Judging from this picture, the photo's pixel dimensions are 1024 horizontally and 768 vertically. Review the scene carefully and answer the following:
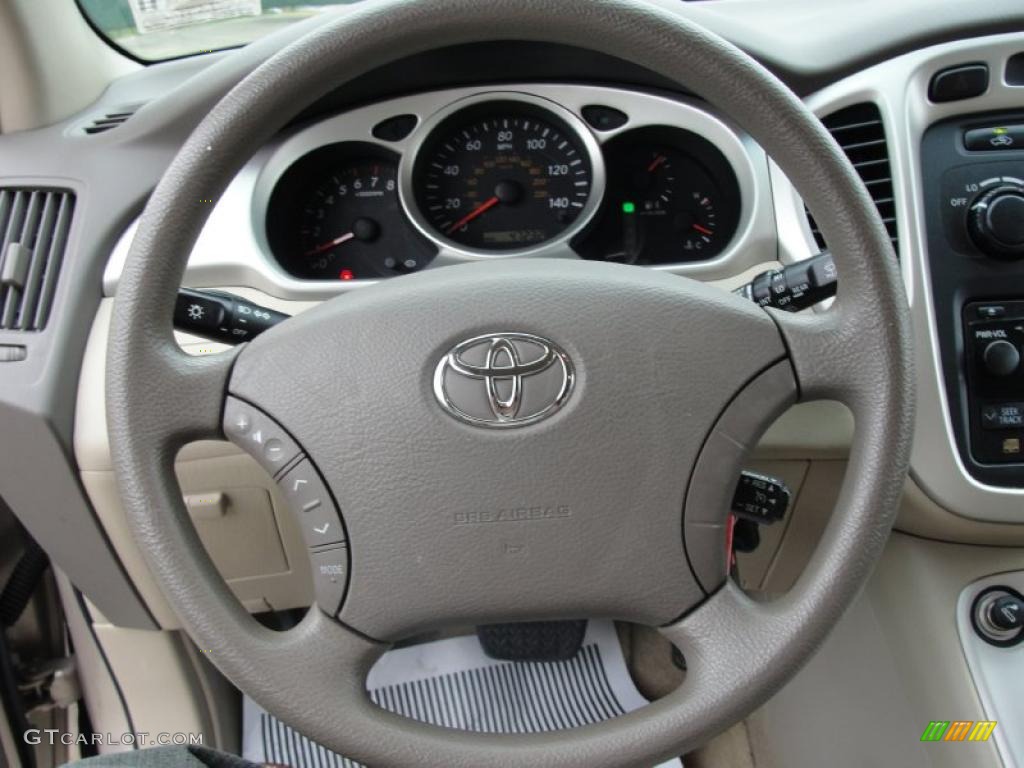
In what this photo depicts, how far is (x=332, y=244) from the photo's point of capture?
116 centimetres

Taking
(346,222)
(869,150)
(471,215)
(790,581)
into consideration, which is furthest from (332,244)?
(790,581)

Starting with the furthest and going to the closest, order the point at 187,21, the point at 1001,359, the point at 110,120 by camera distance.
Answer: the point at 187,21 → the point at 110,120 → the point at 1001,359

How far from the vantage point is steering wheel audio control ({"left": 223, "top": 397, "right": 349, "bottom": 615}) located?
0.69 m

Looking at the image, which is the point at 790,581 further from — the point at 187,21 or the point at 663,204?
the point at 187,21

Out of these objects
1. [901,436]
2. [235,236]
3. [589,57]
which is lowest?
[901,436]

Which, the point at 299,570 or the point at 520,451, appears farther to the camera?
the point at 299,570

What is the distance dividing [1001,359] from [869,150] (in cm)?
29

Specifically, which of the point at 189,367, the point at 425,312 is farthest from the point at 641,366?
the point at 189,367

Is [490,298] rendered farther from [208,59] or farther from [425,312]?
[208,59]

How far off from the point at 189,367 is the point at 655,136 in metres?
0.68

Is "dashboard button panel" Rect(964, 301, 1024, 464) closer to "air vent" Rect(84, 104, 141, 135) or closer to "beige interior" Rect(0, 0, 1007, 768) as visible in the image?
"beige interior" Rect(0, 0, 1007, 768)

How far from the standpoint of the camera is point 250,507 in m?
1.01

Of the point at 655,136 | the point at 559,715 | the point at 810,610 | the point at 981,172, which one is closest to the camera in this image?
the point at 810,610

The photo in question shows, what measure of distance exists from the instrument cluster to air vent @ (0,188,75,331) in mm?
241
